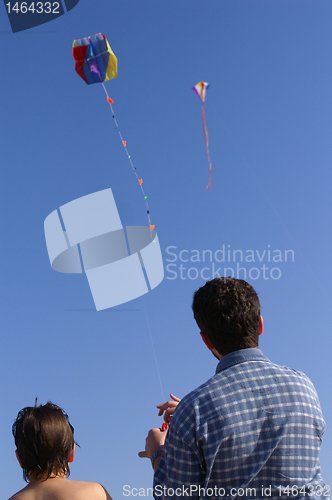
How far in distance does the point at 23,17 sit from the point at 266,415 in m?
8.06

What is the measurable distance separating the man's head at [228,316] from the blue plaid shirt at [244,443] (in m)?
0.15

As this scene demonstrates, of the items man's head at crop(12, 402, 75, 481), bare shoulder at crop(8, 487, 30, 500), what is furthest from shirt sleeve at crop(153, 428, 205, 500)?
bare shoulder at crop(8, 487, 30, 500)

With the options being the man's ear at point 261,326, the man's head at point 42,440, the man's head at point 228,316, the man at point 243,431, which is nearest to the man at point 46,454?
the man's head at point 42,440

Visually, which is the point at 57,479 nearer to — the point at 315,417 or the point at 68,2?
the point at 315,417

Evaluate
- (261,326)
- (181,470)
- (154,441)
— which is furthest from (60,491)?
(261,326)

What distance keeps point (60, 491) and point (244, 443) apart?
1235 millimetres

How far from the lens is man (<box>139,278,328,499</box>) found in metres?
2.45

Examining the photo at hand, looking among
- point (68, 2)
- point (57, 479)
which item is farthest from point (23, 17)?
point (57, 479)

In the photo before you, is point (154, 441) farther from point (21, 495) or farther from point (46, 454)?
point (21, 495)

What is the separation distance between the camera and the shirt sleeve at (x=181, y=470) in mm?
2453

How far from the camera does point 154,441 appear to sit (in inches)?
110

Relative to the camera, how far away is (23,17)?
9.22 meters

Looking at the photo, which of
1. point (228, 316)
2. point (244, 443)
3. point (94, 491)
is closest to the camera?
point (244, 443)

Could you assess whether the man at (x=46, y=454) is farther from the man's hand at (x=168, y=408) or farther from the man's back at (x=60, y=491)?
the man's hand at (x=168, y=408)
